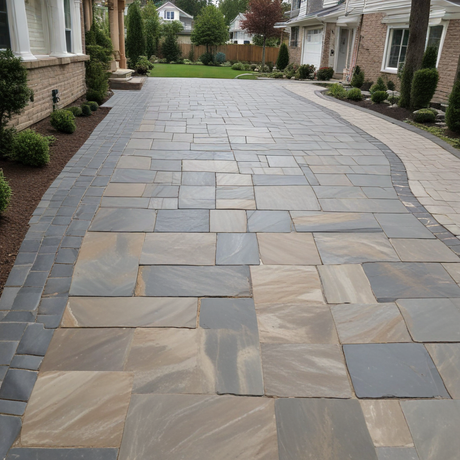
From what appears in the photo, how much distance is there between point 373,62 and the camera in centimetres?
1622

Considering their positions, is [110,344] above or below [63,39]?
below

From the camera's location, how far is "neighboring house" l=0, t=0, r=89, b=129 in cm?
674

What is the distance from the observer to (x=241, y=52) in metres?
33.0

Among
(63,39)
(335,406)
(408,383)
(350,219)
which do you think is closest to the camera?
(335,406)

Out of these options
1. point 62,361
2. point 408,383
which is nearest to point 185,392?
point 62,361

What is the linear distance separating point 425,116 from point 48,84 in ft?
24.8

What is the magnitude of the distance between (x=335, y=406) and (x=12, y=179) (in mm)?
4189

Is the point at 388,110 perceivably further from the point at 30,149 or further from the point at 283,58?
the point at 283,58

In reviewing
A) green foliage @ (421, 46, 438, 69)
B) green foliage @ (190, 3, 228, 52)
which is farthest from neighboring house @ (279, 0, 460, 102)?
green foliage @ (190, 3, 228, 52)

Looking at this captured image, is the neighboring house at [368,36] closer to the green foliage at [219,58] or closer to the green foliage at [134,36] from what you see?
the green foliage at [219,58]

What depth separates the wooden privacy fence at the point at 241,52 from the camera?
32.8 meters

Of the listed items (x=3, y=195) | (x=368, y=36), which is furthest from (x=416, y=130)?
(x=368, y=36)

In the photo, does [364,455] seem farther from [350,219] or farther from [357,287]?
[350,219]

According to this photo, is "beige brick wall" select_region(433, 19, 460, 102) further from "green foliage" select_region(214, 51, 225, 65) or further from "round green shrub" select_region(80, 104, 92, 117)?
"green foliage" select_region(214, 51, 225, 65)
